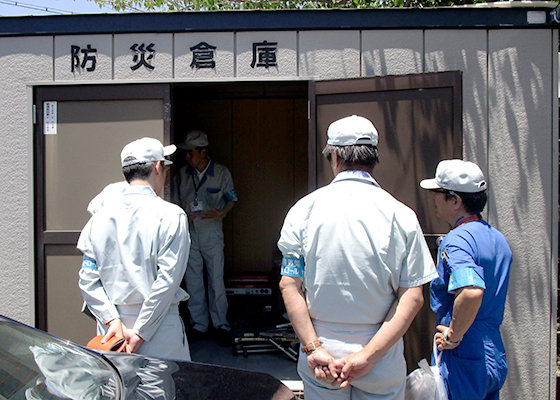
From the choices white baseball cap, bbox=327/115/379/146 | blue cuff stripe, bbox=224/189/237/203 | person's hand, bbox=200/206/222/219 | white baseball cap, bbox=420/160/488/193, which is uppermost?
white baseball cap, bbox=327/115/379/146

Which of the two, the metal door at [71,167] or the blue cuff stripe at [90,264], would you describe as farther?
the metal door at [71,167]

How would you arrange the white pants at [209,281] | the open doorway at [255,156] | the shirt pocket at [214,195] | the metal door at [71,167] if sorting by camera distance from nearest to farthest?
the metal door at [71,167] < the white pants at [209,281] < the shirt pocket at [214,195] < the open doorway at [255,156]

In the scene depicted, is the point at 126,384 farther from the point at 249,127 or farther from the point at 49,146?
the point at 249,127

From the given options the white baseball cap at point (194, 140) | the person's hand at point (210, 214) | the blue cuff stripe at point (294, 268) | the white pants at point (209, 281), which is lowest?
the white pants at point (209, 281)

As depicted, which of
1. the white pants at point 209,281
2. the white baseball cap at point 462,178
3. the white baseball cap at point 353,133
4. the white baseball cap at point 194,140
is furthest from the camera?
the white baseball cap at point 194,140

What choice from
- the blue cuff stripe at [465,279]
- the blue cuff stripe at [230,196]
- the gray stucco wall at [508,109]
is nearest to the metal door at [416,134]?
the gray stucco wall at [508,109]

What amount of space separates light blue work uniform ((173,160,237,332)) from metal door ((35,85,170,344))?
1.24m

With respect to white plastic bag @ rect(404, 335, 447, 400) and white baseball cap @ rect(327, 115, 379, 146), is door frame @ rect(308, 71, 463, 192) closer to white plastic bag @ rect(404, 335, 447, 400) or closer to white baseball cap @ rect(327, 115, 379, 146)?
white baseball cap @ rect(327, 115, 379, 146)

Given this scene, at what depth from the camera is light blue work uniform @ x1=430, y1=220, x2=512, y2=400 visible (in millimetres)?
1876

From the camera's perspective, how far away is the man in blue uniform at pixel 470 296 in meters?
1.82

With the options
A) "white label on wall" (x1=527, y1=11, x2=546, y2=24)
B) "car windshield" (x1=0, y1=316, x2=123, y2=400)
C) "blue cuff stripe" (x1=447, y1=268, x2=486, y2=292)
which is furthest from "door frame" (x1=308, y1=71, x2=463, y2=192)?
"car windshield" (x1=0, y1=316, x2=123, y2=400)

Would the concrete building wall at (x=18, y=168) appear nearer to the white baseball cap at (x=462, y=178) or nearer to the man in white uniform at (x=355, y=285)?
the man in white uniform at (x=355, y=285)

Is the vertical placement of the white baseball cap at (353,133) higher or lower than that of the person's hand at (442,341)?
higher

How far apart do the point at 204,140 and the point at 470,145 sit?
2.59 meters
